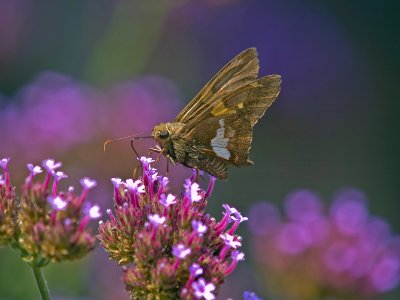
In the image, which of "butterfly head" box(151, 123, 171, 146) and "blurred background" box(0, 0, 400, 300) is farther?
"blurred background" box(0, 0, 400, 300)

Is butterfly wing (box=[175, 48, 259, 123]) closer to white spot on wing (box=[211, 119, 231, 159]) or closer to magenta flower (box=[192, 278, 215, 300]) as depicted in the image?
white spot on wing (box=[211, 119, 231, 159])

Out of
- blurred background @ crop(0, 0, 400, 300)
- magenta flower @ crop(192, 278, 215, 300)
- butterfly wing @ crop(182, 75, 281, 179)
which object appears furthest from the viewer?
blurred background @ crop(0, 0, 400, 300)

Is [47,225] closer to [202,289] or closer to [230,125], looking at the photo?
[202,289]

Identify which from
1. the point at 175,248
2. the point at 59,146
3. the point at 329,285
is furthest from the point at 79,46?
the point at 175,248

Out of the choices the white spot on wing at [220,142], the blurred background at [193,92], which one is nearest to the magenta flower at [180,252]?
the white spot on wing at [220,142]

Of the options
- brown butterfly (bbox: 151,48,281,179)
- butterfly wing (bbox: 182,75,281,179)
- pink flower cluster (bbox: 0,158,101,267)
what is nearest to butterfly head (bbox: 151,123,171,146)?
brown butterfly (bbox: 151,48,281,179)

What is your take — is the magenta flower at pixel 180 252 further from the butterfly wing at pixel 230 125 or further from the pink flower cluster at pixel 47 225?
the butterfly wing at pixel 230 125

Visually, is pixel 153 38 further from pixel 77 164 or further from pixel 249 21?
pixel 249 21
